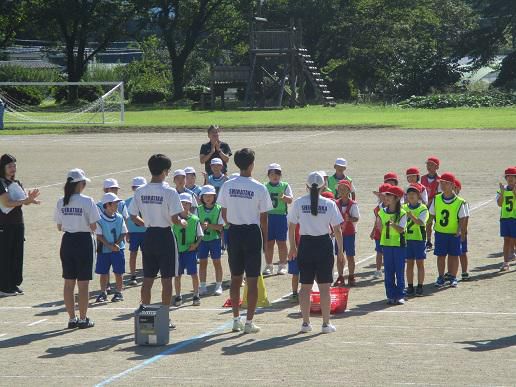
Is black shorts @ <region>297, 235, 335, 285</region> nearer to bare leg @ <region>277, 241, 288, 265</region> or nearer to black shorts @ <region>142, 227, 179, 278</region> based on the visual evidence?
black shorts @ <region>142, 227, 179, 278</region>

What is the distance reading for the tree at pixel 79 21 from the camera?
8438cm

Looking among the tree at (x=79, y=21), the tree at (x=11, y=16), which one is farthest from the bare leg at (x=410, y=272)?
the tree at (x=11, y=16)

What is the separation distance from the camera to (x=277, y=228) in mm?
18250

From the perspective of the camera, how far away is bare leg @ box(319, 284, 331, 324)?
13484mm

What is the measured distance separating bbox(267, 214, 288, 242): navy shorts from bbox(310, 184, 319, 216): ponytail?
186 inches

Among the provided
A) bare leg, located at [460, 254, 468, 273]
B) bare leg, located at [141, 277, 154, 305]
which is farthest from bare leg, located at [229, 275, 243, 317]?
bare leg, located at [460, 254, 468, 273]

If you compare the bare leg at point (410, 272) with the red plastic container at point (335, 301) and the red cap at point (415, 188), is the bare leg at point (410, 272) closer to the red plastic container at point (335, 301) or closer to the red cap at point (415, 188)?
the red cap at point (415, 188)

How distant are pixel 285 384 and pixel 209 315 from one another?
3985 mm

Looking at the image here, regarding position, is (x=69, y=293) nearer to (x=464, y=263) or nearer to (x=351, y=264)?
(x=351, y=264)

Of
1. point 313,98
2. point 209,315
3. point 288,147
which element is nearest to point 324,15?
point 313,98

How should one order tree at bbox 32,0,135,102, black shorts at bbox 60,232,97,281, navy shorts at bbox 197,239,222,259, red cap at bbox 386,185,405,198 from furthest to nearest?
tree at bbox 32,0,135,102, navy shorts at bbox 197,239,222,259, red cap at bbox 386,185,405,198, black shorts at bbox 60,232,97,281

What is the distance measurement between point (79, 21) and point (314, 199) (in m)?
75.3

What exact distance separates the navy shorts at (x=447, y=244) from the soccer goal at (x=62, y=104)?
41857 millimetres

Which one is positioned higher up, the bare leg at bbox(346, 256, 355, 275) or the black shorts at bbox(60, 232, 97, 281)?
the black shorts at bbox(60, 232, 97, 281)
